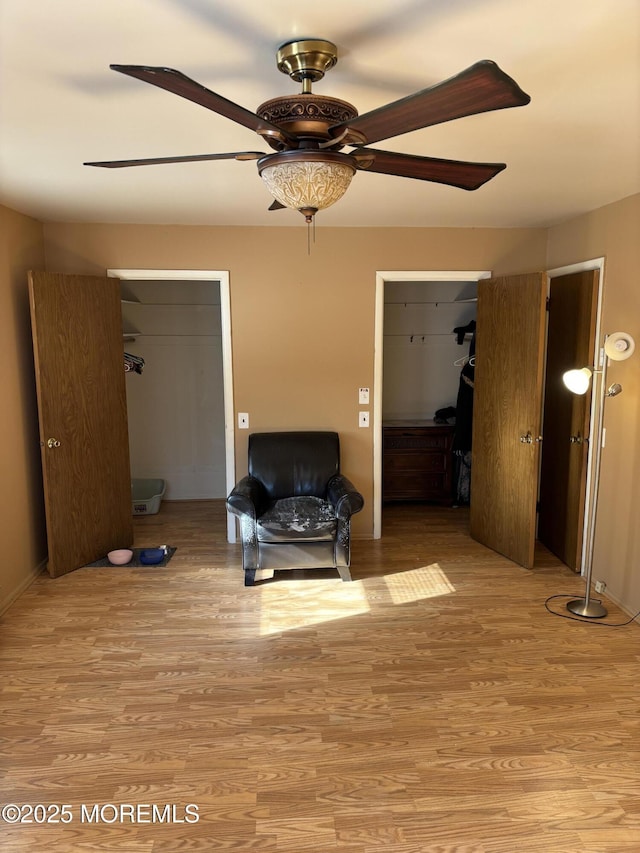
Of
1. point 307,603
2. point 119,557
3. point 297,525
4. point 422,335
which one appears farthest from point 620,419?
point 119,557

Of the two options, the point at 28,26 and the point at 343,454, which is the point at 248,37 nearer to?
the point at 28,26

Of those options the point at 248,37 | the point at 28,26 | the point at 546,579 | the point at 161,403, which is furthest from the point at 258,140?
the point at 161,403

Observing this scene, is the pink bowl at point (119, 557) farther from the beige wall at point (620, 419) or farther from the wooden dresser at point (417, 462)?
the beige wall at point (620, 419)

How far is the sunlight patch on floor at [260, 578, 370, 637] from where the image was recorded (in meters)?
3.49

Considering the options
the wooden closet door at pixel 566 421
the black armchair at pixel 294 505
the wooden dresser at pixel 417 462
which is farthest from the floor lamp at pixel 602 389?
the wooden dresser at pixel 417 462

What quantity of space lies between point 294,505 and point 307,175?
115 inches

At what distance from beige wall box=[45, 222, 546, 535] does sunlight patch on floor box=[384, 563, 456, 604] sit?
1.20m

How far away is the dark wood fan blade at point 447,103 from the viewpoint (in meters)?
1.20

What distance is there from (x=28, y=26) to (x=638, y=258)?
3.23m

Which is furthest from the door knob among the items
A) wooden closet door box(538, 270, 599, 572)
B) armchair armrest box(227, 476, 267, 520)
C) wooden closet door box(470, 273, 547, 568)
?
armchair armrest box(227, 476, 267, 520)

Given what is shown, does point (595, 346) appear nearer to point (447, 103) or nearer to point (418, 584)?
point (418, 584)

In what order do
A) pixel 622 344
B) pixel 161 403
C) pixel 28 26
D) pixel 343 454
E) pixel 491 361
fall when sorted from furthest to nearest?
pixel 161 403, pixel 343 454, pixel 491 361, pixel 622 344, pixel 28 26

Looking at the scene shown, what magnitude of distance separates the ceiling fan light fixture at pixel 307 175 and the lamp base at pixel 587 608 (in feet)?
9.70

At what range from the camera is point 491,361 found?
449 centimetres
